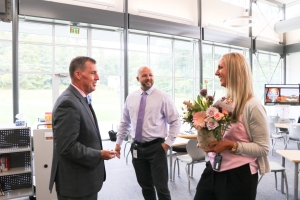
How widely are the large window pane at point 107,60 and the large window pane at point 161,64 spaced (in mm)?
1358

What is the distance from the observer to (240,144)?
135 centimetres

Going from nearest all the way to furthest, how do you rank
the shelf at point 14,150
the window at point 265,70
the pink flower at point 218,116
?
the pink flower at point 218,116 < the shelf at point 14,150 < the window at point 265,70

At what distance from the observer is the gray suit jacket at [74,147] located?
149cm

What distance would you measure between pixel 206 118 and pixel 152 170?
1.20 m

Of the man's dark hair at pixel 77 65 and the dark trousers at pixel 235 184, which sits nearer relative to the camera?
the dark trousers at pixel 235 184

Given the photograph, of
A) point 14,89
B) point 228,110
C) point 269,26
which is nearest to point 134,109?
point 228,110

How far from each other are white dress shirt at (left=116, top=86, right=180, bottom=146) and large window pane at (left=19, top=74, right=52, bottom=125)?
17.3 ft

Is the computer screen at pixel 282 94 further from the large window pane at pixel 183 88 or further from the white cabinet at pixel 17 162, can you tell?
the white cabinet at pixel 17 162

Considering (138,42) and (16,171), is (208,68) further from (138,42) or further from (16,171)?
(16,171)

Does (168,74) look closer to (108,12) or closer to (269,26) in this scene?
(108,12)

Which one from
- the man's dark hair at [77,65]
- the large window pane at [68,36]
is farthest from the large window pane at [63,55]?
the man's dark hair at [77,65]

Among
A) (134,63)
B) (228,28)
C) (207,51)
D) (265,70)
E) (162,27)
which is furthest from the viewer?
(265,70)

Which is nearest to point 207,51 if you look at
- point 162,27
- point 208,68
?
point 208,68

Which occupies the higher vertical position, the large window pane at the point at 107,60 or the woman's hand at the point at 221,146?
the large window pane at the point at 107,60
